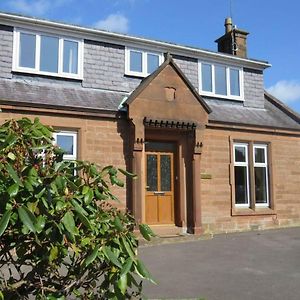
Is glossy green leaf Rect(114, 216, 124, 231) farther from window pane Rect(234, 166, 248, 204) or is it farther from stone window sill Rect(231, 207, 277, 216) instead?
window pane Rect(234, 166, 248, 204)

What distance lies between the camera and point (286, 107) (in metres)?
17.0

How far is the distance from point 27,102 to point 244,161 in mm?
7543

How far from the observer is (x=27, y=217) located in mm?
2434

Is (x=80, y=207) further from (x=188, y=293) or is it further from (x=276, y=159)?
(x=276, y=159)

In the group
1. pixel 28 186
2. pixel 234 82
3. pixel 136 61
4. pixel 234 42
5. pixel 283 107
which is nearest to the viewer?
pixel 28 186

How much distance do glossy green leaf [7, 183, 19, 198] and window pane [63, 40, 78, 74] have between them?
37.1 feet

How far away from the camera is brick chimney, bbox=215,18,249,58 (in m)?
18.1

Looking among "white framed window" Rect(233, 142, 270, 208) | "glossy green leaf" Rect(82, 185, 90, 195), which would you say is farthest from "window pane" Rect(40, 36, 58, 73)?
"glossy green leaf" Rect(82, 185, 90, 195)

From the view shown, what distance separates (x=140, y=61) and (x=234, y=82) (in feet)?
12.9

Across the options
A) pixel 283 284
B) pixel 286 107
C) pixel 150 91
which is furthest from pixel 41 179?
pixel 286 107

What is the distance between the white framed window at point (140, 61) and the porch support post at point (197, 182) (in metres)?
2.84

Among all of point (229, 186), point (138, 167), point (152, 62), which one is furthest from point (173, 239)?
point (152, 62)

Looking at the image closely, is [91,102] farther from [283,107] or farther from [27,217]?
[27,217]

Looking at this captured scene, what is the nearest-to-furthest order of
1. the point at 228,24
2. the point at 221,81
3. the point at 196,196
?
the point at 196,196
the point at 221,81
the point at 228,24
